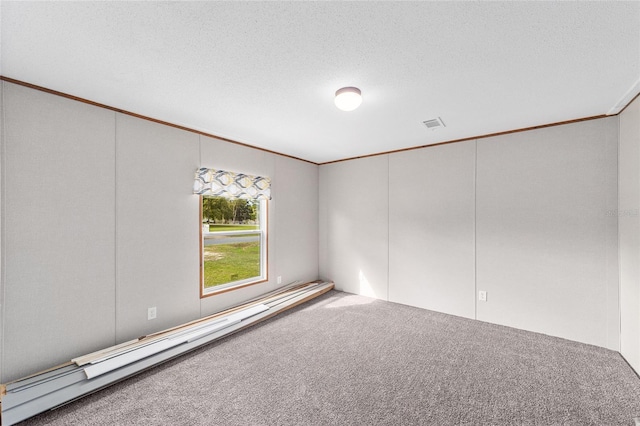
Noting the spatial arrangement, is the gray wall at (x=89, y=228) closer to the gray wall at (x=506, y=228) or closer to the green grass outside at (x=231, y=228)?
the green grass outside at (x=231, y=228)

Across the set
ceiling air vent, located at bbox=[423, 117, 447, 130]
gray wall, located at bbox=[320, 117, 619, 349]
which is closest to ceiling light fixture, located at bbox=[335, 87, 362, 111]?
ceiling air vent, located at bbox=[423, 117, 447, 130]

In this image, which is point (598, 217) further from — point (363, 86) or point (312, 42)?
point (312, 42)

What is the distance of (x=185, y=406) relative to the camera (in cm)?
192

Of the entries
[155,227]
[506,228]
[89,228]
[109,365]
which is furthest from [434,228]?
[89,228]

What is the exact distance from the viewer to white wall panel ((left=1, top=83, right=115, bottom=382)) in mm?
2080

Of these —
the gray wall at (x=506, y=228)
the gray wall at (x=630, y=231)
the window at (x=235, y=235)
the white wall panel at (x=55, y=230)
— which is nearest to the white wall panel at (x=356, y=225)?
the gray wall at (x=506, y=228)

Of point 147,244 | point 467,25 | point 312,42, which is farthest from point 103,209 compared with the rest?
point 467,25

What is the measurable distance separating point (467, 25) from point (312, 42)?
874 mm

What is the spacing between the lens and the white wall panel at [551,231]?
275cm

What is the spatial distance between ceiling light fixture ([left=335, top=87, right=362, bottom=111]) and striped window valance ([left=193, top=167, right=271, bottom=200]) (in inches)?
76.9

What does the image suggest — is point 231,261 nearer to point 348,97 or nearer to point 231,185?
point 231,185

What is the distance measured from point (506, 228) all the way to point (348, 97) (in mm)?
2607

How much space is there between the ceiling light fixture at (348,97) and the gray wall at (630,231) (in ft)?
7.93

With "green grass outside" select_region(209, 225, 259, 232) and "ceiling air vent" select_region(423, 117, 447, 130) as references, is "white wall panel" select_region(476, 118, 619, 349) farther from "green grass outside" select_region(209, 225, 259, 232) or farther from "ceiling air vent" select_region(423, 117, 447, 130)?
"green grass outside" select_region(209, 225, 259, 232)
